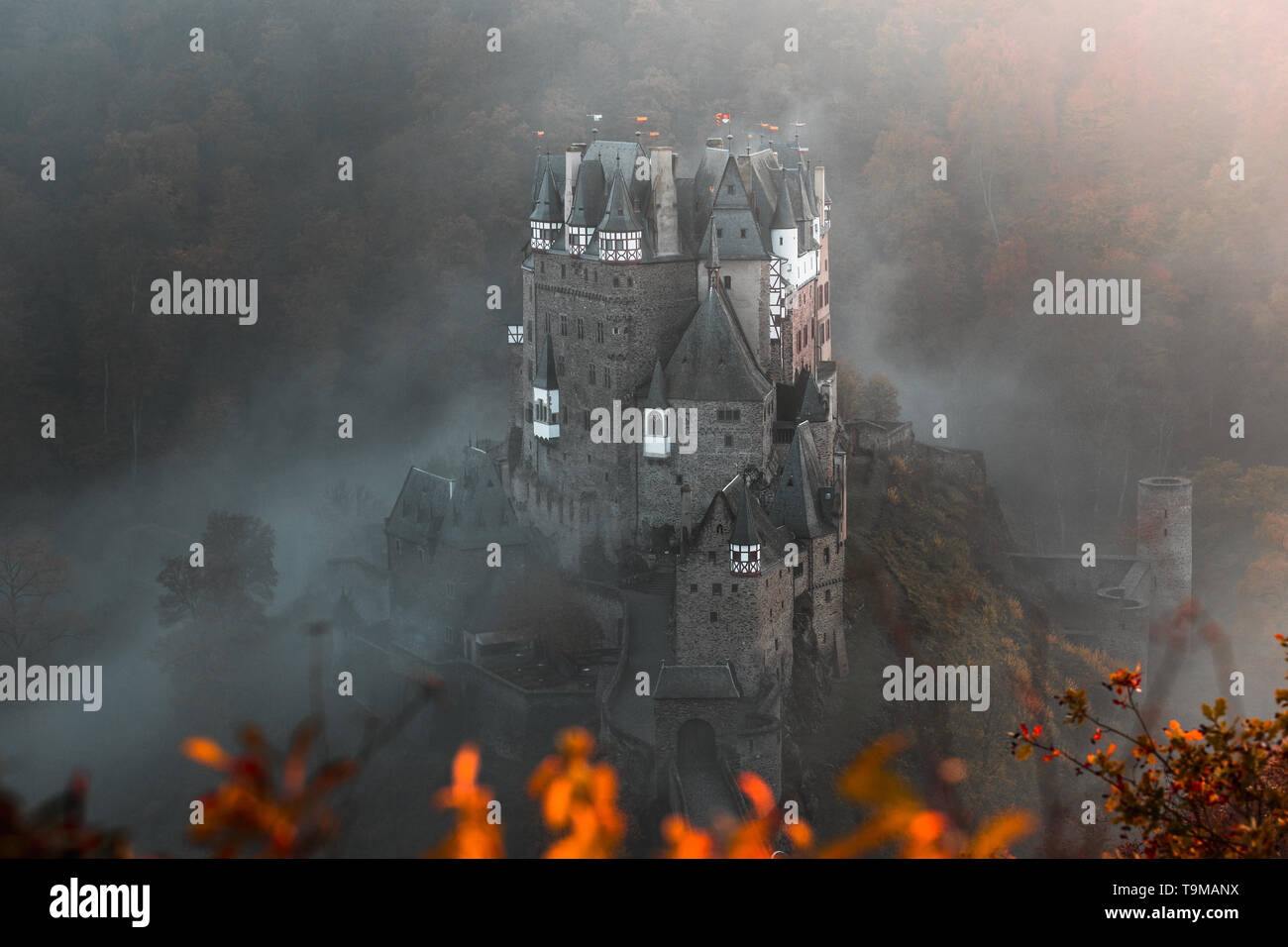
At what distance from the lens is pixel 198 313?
74.5 metres

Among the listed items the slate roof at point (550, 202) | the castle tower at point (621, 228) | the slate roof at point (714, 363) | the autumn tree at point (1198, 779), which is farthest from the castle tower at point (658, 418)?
the autumn tree at point (1198, 779)

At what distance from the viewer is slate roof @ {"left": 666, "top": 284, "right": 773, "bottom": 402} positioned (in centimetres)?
4284

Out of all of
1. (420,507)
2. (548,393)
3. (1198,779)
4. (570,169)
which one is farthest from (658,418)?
(1198,779)

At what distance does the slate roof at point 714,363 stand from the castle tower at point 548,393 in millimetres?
3654

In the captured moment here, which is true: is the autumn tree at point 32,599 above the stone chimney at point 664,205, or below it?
below

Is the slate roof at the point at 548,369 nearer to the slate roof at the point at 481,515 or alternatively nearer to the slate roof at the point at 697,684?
the slate roof at the point at 481,515

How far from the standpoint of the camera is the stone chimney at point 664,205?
4400cm

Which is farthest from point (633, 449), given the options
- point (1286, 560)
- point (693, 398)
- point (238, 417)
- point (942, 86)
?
point (942, 86)

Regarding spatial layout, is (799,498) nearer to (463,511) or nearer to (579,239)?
(579,239)

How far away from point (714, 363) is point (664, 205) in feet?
13.8

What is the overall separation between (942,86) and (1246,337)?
2004 centimetres

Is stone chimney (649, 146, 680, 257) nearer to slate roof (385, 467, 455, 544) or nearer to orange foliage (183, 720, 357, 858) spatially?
slate roof (385, 467, 455, 544)

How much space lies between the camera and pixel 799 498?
132 ft
